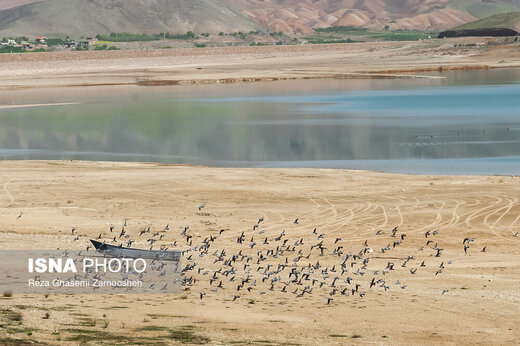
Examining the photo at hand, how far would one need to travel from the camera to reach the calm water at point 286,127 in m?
40.5

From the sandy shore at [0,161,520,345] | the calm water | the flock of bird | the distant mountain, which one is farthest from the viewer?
the distant mountain

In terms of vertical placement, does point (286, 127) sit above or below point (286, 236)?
below

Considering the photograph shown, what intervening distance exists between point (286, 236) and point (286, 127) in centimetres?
2946

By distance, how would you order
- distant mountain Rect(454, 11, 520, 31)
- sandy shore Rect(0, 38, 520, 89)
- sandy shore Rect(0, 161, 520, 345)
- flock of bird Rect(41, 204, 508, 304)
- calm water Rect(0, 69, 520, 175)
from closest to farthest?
sandy shore Rect(0, 161, 520, 345)
flock of bird Rect(41, 204, 508, 304)
calm water Rect(0, 69, 520, 175)
sandy shore Rect(0, 38, 520, 89)
distant mountain Rect(454, 11, 520, 31)

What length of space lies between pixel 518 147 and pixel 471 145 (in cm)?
214

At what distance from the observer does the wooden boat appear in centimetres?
1967

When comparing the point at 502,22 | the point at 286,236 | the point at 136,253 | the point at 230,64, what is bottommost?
the point at 230,64

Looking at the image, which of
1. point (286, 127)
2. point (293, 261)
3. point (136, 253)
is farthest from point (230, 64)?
point (136, 253)

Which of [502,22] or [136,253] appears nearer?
[136,253]

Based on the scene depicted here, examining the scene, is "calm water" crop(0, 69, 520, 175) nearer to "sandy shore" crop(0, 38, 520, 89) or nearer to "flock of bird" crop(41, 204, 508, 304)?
"flock of bird" crop(41, 204, 508, 304)

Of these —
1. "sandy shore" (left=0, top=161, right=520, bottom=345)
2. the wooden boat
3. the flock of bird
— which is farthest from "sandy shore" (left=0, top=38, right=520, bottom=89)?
the wooden boat

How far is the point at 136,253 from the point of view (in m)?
19.8

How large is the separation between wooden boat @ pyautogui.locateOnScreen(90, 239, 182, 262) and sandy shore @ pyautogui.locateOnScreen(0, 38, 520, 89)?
258ft

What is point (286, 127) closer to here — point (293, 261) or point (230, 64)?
point (293, 261)
